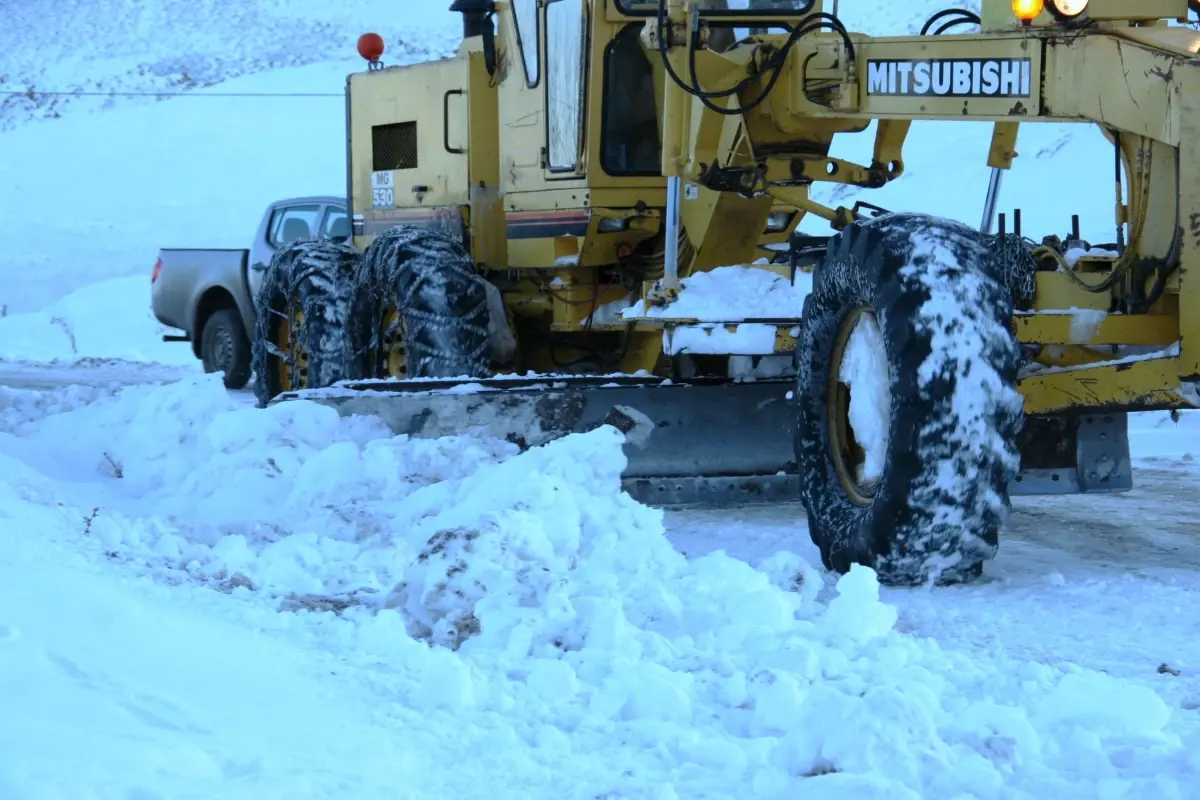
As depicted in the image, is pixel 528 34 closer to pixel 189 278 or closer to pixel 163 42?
pixel 189 278

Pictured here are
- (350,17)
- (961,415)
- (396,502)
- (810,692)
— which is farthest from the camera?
(350,17)

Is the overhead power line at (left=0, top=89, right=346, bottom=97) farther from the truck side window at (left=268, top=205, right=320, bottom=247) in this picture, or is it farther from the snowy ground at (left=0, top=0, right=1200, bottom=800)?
the snowy ground at (left=0, top=0, right=1200, bottom=800)

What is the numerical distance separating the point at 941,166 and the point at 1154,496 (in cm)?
2018

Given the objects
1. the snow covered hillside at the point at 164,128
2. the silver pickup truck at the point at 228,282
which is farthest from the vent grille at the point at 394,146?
the snow covered hillside at the point at 164,128

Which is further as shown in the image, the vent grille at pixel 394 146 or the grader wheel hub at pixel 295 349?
the grader wheel hub at pixel 295 349

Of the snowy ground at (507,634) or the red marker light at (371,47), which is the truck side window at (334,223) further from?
the snowy ground at (507,634)

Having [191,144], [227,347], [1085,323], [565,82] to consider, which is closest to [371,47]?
[565,82]

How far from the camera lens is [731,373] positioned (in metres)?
7.64

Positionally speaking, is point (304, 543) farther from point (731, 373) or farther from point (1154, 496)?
point (1154, 496)

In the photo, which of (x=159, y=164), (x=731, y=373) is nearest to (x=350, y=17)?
(x=159, y=164)

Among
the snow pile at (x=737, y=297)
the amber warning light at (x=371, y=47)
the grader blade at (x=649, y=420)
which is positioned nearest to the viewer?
the snow pile at (x=737, y=297)

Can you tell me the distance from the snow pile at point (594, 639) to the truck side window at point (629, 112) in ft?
8.63

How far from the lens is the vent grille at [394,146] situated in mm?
10000

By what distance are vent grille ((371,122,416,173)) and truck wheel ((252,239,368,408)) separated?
1.90ft
